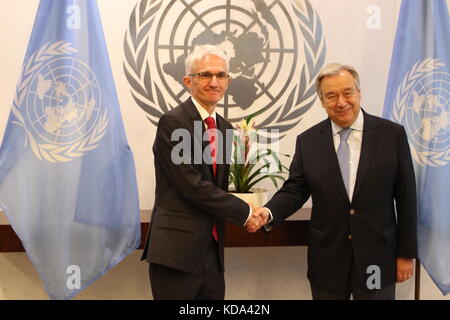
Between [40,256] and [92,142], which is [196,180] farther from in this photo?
[40,256]

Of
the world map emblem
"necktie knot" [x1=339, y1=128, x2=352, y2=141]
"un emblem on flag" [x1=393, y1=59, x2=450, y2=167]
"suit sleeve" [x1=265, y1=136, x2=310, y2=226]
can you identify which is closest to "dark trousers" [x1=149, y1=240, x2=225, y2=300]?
"suit sleeve" [x1=265, y1=136, x2=310, y2=226]

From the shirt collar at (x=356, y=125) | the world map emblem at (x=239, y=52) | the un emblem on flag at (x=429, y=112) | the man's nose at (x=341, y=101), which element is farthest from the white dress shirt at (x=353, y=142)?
the world map emblem at (x=239, y=52)

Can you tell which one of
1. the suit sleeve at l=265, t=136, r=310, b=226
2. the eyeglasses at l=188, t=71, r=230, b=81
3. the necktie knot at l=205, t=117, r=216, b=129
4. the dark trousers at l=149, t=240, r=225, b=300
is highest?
the eyeglasses at l=188, t=71, r=230, b=81

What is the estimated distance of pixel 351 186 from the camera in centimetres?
187

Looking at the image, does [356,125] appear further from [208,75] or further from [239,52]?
[239,52]

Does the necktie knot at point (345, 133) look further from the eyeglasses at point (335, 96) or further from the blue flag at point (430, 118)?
the blue flag at point (430, 118)

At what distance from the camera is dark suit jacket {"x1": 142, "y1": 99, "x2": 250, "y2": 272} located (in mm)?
1750

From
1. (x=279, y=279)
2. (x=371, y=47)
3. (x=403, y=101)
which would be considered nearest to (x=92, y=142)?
(x=279, y=279)

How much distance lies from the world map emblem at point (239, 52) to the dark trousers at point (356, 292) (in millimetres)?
1220

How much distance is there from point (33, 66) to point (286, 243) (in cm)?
168

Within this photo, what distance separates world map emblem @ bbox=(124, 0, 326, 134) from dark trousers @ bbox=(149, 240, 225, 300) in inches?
47.1

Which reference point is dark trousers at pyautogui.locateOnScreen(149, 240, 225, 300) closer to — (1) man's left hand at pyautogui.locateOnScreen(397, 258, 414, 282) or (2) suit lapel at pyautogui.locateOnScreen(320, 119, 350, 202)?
(2) suit lapel at pyautogui.locateOnScreen(320, 119, 350, 202)

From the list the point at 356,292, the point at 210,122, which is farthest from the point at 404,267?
the point at 210,122

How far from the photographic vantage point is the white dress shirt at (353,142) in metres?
1.88
